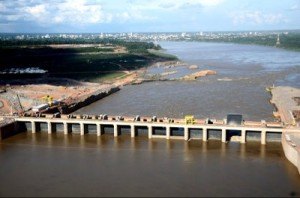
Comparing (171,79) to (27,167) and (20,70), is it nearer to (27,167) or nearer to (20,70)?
(20,70)

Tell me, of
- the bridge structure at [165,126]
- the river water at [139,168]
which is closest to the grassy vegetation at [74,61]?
the bridge structure at [165,126]

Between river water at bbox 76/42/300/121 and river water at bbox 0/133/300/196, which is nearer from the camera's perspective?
river water at bbox 0/133/300/196

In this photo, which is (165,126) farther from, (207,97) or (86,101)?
(207,97)

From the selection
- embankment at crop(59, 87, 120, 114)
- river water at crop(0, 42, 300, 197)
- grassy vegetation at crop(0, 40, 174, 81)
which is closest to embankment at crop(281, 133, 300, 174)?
river water at crop(0, 42, 300, 197)

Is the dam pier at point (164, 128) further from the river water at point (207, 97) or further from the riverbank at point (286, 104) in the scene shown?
the river water at point (207, 97)

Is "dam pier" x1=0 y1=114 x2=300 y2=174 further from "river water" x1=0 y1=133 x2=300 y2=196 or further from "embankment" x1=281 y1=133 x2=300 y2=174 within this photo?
"river water" x1=0 y1=133 x2=300 y2=196

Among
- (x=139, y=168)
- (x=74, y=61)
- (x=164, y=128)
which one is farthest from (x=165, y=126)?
(x=74, y=61)

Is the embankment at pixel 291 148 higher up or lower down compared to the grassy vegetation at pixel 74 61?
lower down
